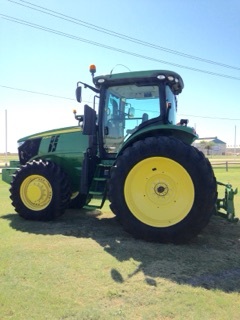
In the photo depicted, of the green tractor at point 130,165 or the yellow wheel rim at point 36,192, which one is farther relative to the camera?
the yellow wheel rim at point 36,192

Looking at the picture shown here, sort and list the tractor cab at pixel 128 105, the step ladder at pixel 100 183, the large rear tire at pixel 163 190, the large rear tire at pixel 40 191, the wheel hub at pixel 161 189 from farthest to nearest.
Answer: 1. the large rear tire at pixel 40 191
2. the step ladder at pixel 100 183
3. the tractor cab at pixel 128 105
4. the wheel hub at pixel 161 189
5. the large rear tire at pixel 163 190

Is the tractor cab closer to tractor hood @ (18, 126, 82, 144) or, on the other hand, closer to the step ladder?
the step ladder

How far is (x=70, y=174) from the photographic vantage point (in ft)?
21.4

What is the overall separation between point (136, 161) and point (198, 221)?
47.1 inches

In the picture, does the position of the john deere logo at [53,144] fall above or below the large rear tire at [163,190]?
above

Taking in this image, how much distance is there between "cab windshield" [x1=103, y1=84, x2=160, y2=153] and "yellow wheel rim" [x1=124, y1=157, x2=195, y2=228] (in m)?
1.05

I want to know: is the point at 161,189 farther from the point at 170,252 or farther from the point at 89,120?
the point at 89,120

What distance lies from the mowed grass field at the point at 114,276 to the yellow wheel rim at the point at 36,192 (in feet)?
2.79

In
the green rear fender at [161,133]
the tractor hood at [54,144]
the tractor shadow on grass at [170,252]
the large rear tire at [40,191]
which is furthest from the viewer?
the tractor hood at [54,144]

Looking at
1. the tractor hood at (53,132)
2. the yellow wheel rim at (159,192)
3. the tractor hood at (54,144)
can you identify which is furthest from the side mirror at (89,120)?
the yellow wheel rim at (159,192)

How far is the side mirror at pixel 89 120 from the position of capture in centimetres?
576

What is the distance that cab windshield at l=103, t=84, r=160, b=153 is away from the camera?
5.63 metres

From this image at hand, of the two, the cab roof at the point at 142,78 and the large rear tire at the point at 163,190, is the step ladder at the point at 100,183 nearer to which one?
the large rear tire at the point at 163,190

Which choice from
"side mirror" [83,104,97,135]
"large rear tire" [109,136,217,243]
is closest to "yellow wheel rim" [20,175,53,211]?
"side mirror" [83,104,97,135]
